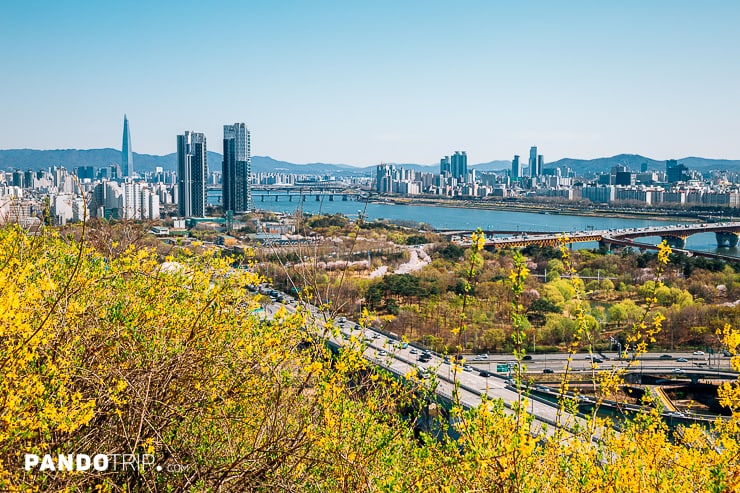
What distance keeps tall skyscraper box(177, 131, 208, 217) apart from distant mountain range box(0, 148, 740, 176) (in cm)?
3007

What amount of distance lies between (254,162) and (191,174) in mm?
59356

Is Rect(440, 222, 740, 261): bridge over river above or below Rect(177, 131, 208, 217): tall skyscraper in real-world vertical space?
below

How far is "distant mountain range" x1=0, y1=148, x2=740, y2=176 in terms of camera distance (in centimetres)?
6538

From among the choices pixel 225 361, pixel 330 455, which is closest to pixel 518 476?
pixel 330 455

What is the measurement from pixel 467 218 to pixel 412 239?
700 inches

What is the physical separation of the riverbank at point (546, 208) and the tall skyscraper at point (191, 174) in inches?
632

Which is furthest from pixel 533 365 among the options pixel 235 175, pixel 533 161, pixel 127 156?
pixel 533 161

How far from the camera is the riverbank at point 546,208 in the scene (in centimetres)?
3756

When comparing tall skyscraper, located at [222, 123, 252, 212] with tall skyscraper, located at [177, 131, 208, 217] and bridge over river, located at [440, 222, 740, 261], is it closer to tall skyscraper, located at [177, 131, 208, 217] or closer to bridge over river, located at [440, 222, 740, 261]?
tall skyscraper, located at [177, 131, 208, 217]

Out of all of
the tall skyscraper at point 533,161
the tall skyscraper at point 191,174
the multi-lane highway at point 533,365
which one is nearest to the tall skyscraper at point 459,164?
the tall skyscraper at point 533,161

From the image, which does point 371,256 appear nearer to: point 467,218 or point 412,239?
point 412,239

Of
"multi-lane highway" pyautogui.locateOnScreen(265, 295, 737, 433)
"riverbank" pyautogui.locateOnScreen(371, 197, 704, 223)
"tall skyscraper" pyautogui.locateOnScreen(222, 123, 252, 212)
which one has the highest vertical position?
"tall skyscraper" pyautogui.locateOnScreen(222, 123, 252, 212)

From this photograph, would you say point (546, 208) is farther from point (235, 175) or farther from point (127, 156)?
point (127, 156)

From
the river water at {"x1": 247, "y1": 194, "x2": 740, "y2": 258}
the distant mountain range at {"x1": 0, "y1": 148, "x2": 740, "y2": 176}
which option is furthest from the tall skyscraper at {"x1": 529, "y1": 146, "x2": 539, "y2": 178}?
the river water at {"x1": 247, "y1": 194, "x2": 740, "y2": 258}
